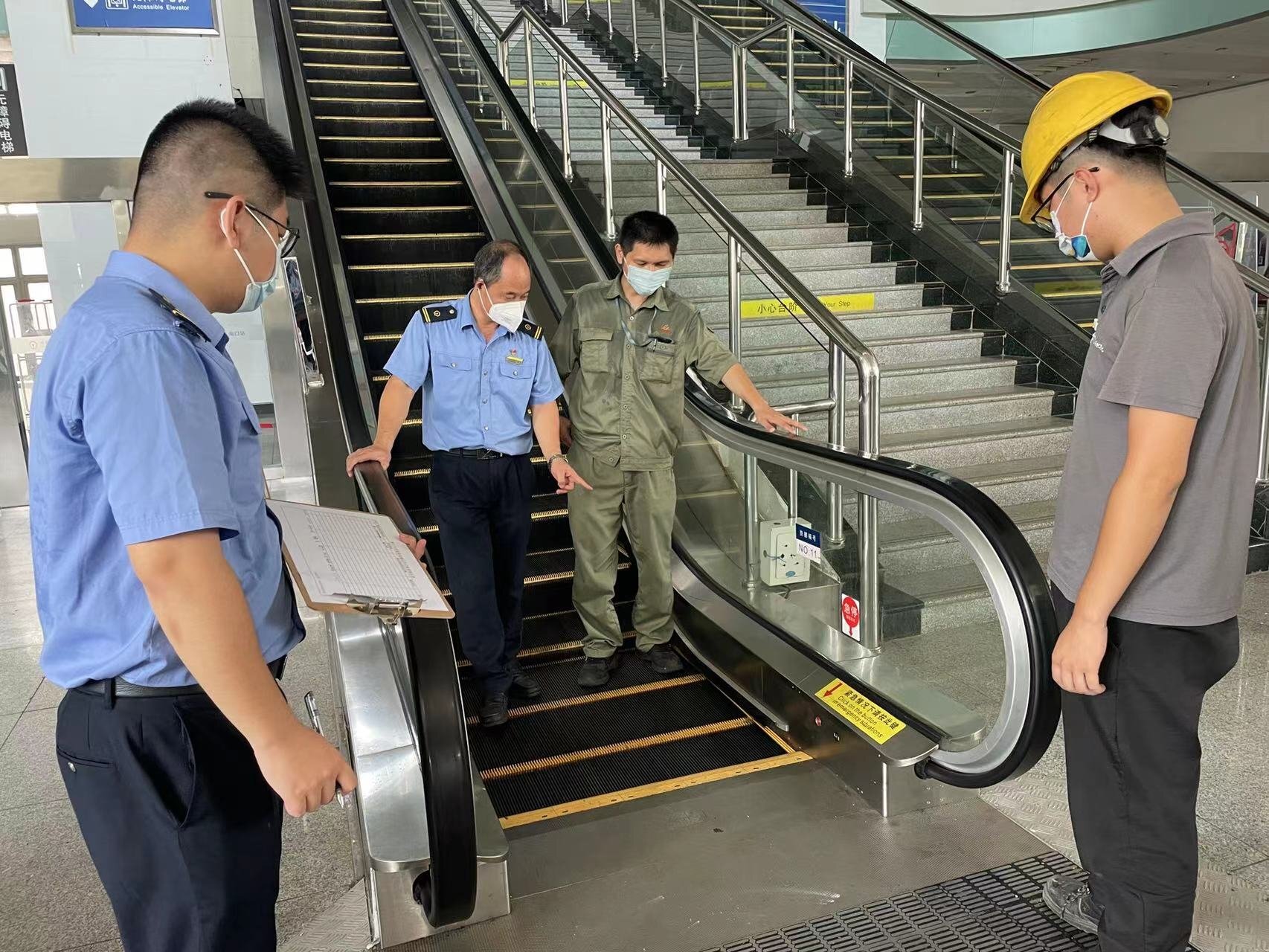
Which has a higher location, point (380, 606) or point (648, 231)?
point (648, 231)

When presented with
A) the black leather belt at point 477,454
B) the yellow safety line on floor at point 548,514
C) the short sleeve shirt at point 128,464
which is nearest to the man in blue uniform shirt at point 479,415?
the black leather belt at point 477,454

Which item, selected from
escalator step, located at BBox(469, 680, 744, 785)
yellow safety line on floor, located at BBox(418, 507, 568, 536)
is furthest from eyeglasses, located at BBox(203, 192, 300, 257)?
yellow safety line on floor, located at BBox(418, 507, 568, 536)

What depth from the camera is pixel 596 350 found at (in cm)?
350

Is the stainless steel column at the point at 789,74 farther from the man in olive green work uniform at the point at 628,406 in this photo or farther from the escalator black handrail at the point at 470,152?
the man in olive green work uniform at the point at 628,406

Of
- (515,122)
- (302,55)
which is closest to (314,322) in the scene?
(515,122)

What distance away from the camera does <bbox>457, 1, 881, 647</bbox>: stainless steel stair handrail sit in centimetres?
319

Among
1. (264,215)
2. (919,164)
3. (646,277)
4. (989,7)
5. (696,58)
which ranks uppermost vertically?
(989,7)

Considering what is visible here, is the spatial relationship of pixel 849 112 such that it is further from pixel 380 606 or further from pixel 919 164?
pixel 380 606

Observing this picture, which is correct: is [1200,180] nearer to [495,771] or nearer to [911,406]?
[911,406]

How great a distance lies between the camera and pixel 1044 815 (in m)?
2.73

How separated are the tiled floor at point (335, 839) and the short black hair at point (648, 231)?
7.02 feet

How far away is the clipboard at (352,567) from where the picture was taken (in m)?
1.39

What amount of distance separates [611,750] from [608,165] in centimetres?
365

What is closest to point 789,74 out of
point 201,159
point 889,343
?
point 889,343
